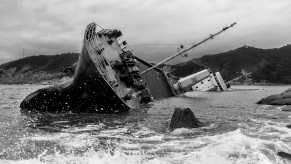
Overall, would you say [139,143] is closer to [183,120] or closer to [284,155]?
[183,120]

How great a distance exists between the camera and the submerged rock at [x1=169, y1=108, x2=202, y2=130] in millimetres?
16891

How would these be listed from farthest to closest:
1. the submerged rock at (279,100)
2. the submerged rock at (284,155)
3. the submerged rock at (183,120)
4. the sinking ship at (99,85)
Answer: the submerged rock at (279,100) → the sinking ship at (99,85) → the submerged rock at (183,120) → the submerged rock at (284,155)

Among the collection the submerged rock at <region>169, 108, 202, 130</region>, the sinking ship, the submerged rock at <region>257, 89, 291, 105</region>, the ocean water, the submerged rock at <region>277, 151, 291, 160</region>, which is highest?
the sinking ship

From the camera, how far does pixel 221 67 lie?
7475 inches

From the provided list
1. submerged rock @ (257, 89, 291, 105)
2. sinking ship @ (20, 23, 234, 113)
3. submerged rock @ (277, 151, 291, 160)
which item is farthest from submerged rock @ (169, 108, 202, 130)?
submerged rock @ (257, 89, 291, 105)

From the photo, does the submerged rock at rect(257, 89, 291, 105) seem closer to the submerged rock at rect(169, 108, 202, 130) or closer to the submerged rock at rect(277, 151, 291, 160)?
the submerged rock at rect(169, 108, 202, 130)

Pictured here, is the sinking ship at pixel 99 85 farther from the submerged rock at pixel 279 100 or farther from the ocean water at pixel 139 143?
the submerged rock at pixel 279 100

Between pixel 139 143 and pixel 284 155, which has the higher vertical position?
pixel 139 143

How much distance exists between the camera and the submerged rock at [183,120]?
16.9 meters

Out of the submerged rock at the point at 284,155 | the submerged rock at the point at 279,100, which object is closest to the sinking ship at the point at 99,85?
the submerged rock at the point at 279,100

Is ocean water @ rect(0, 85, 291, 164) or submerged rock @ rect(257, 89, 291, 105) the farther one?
submerged rock @ rect(257, 89, 291, 105)

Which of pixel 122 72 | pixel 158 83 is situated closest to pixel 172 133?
pixel 122 72

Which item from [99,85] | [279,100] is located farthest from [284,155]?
[279,100]

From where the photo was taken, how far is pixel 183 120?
56.1 feet
